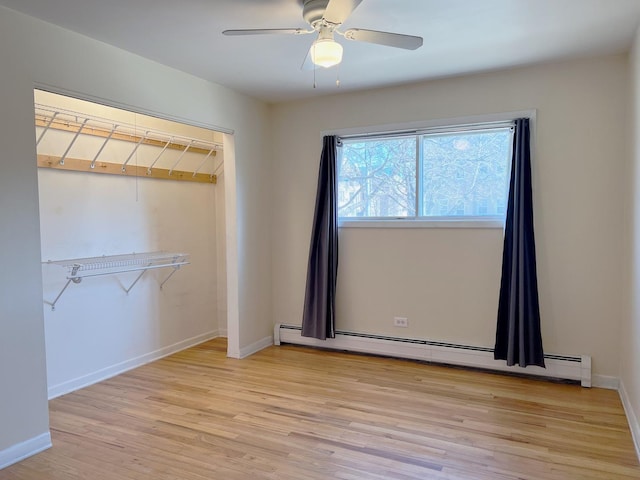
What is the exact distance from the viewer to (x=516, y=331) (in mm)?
3523

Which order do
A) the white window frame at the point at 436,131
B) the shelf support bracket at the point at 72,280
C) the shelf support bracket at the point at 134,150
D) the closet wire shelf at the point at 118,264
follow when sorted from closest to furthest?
the shelf support bracket at the point at 72,280 → the closet wire shelf at the point at 118,264 → the white window frame at the point at 436,131 → the shelf support bracket at the point at 134,150

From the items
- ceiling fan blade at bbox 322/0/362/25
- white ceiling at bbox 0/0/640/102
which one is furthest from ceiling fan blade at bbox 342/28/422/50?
white ceiling at bbox 0/0/640/102

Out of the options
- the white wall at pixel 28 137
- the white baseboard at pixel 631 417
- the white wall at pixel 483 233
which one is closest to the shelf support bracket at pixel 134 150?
the white wall at pixel 28 137

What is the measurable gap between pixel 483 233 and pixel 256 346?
242cm

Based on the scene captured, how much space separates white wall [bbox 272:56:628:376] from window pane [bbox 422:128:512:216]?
7.8 inches

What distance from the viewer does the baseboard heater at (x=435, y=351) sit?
3480 mm

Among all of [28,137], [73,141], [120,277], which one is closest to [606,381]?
[120,277]

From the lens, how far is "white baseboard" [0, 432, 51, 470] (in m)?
2.40

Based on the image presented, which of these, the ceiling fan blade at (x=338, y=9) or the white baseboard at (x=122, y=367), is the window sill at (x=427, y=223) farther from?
the ceiling fan blade at (x=338, y=9)

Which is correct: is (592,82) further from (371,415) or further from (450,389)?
(371,415)

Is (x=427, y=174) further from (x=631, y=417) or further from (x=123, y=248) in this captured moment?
(x=123, y=248)

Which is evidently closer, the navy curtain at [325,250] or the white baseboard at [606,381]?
the white baseboard at [606,381]

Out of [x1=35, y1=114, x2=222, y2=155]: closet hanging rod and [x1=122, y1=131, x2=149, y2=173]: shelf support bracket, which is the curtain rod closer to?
[x1=35, y1=114, x2=222, y2=155]: closet hanging rod

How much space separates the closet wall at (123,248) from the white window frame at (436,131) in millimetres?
1580
